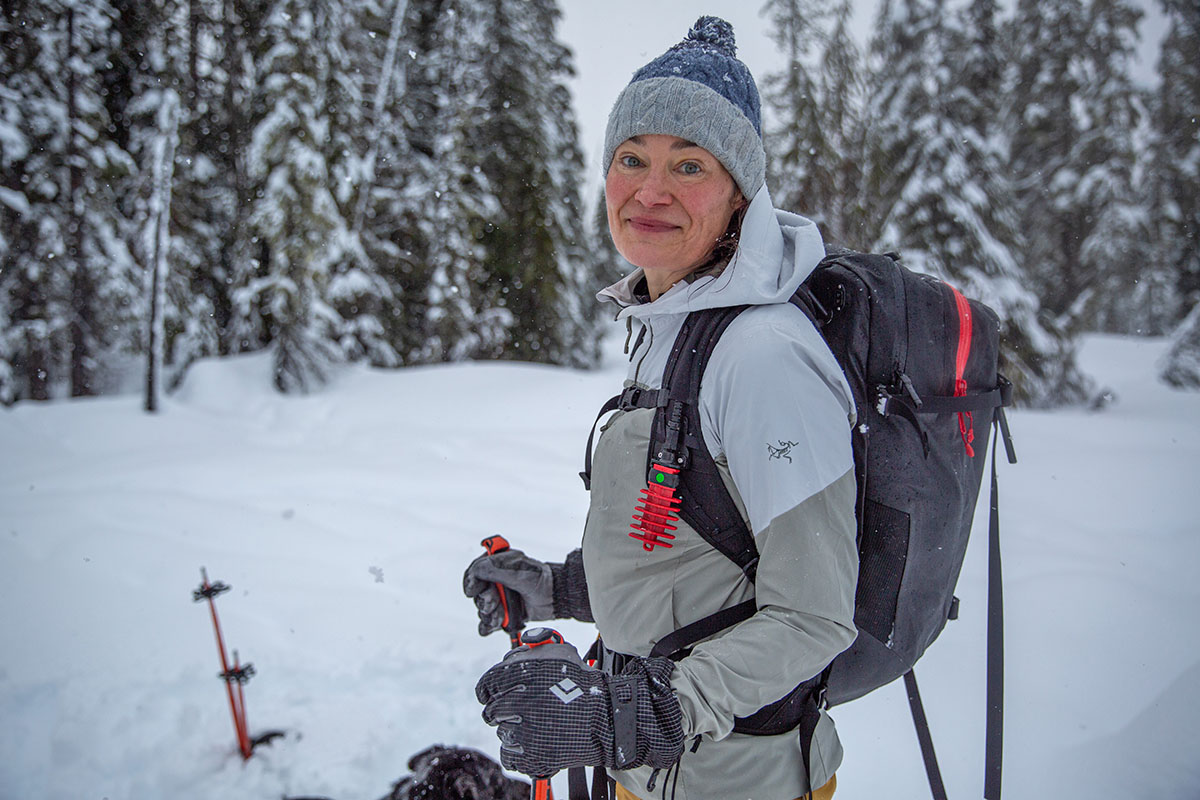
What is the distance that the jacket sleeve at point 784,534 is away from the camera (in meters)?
1.17

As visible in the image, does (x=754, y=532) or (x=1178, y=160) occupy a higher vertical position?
(x=1178, y=160)

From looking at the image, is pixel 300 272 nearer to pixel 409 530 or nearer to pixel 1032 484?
pixel 409 530

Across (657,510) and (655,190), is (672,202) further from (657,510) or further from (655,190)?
(657,510)

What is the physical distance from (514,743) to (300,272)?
46.6 feet

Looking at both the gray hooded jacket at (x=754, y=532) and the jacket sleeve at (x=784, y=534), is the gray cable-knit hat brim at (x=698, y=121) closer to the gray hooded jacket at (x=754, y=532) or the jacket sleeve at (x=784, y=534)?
the gray hooded jacket at (x=754, y=532)

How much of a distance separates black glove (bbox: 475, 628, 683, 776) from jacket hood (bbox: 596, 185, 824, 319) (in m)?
0.76

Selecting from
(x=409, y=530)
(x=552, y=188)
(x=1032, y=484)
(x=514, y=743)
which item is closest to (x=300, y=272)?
(x=552, y=188)

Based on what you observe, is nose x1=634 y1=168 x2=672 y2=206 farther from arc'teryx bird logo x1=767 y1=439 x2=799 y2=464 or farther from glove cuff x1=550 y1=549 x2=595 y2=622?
glove cuff x1=550 y1=549 x2=595 y2=622

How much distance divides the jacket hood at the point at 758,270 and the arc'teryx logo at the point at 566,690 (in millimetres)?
825

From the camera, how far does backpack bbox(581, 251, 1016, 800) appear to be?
4.46 feet

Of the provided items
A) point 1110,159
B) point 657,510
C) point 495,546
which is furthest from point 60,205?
point 1110,159

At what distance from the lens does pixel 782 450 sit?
119 cm

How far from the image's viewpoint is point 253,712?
3.78 metres

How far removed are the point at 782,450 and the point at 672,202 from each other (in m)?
0.69
